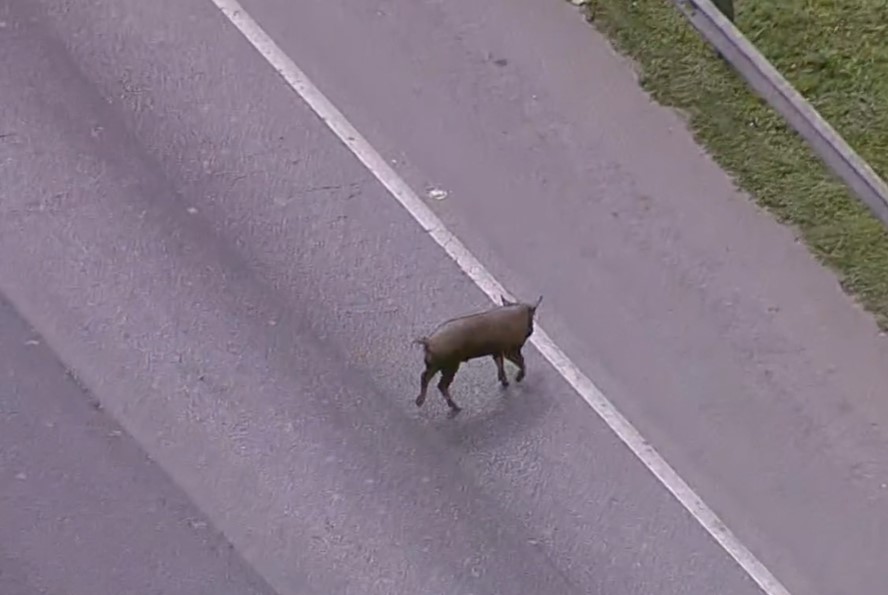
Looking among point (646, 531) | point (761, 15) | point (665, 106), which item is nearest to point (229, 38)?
point (665, 106)

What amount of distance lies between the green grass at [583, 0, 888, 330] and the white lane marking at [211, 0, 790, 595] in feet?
5.76

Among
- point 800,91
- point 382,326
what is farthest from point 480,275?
point 800,91

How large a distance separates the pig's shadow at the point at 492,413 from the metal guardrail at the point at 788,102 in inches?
86.9

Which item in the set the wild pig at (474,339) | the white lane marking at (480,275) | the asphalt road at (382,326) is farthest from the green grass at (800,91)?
the wild pig at (474,339)

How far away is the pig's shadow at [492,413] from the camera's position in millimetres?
8773

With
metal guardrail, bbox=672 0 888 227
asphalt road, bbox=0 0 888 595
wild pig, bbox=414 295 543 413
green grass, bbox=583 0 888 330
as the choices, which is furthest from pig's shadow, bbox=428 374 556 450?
metal guardrail, bbox=672 0 888 227

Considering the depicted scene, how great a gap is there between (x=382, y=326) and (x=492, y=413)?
30.5 inches

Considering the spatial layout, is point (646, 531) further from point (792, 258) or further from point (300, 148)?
point (300, 148)

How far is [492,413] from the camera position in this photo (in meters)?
8.89

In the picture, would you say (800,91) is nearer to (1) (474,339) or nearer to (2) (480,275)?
(2) (480,275)

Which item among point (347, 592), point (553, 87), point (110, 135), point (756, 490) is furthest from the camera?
point (553, 87)

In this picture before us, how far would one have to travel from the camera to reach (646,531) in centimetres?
844

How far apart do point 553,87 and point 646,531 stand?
321 cm

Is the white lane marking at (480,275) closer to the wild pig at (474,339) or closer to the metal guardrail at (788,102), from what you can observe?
the wild pig at (474,339)
